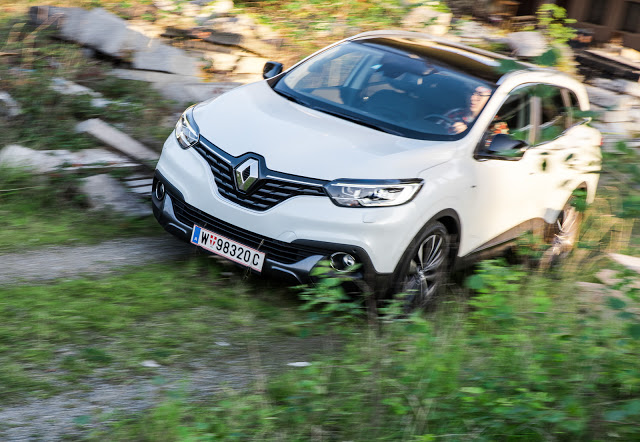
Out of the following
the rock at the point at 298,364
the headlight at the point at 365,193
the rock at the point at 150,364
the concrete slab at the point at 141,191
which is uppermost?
the headlight at the point at 365,193

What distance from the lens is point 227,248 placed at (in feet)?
15.6

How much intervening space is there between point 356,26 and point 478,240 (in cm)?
670

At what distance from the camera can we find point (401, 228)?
4523 millimetres

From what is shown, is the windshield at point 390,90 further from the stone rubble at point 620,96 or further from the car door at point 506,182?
the stone rubble at point 620,96

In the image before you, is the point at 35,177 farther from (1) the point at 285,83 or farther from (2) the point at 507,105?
(2) the point at 507,105

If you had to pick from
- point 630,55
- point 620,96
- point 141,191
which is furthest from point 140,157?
point 630,55

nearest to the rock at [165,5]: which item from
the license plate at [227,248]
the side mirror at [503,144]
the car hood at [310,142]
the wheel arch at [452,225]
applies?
the car hood at [310,142]

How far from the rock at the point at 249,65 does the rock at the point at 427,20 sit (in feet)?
9.12

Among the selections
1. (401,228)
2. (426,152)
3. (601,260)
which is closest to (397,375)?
(401,228)

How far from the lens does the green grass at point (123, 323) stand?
381 cm

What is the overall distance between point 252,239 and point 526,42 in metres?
7.87

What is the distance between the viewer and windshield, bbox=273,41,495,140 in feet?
17.3

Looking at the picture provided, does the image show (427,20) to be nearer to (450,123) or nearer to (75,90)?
(75,90)

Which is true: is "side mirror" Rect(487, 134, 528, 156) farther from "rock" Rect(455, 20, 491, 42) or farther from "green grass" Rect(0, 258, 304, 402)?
"rock" Rect(455, 20, 491, 42)
